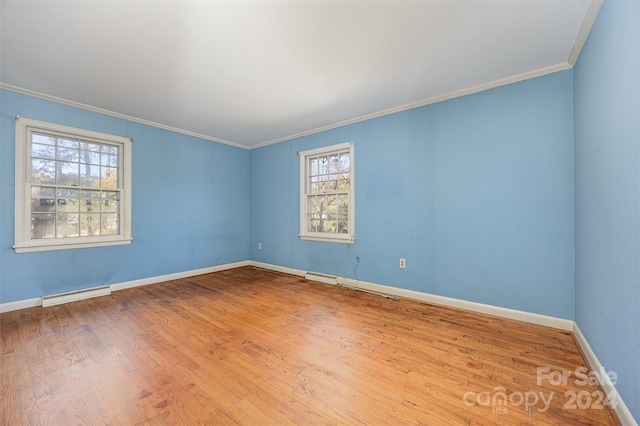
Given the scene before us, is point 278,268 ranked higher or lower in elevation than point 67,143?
lower

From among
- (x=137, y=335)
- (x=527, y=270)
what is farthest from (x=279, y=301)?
(x=527, y=270)

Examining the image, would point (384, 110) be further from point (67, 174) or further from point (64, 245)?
point (64, 245)

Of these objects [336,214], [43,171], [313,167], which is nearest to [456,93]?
[336,214]

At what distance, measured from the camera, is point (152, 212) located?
4.02 m

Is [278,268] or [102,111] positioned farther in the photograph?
[278,268]

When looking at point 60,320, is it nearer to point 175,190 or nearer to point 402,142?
point 175,190

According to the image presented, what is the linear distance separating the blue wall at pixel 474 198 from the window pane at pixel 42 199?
3.83 metres

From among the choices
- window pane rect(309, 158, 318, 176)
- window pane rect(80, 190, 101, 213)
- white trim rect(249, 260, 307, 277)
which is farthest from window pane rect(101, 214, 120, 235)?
window pane rect(309, 158, 318, 176)

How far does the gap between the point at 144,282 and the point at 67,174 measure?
71.6 inches

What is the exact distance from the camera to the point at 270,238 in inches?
200

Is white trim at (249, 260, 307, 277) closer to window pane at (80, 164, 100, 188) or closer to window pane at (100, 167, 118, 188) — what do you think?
window pane at (100, 167, 118, 188)

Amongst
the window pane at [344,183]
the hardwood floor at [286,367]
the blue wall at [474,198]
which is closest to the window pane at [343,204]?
the window pane at [344,183]

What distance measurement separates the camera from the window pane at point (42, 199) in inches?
121

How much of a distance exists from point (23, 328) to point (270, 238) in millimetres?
3311
